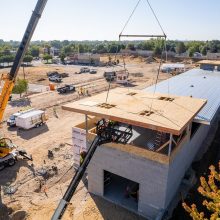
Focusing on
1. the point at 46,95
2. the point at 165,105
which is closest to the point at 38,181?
the point at 165,105

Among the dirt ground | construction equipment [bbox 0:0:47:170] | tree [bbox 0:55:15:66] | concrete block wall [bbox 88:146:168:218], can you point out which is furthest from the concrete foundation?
tree [bbox 0:55:15:66]

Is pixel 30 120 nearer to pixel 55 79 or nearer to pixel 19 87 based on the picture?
pixel 19 87

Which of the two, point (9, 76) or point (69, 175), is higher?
point (9, 76)

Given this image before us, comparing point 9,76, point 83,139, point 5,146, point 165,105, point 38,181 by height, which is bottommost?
point 38,181

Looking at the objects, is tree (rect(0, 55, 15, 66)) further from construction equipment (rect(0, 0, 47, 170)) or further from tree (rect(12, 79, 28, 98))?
construction equipment (rect(0, 0, 47, 170))

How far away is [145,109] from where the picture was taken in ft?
54.1

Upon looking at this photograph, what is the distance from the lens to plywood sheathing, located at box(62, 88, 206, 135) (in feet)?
45.7

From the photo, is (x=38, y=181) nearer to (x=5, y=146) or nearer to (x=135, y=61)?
(x=5, y=146)

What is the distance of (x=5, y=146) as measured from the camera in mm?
Result: 23000

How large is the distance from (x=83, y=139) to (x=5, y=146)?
8279mm

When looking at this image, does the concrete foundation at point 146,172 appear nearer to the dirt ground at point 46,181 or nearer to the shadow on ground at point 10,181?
the dirt ground at point 46,181

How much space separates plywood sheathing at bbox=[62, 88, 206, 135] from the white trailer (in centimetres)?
1532

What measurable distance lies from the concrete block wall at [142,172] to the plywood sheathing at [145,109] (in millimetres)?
2725

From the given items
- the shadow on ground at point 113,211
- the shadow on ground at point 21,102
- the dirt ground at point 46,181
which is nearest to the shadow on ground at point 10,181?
the dirt ground at point 46,181
